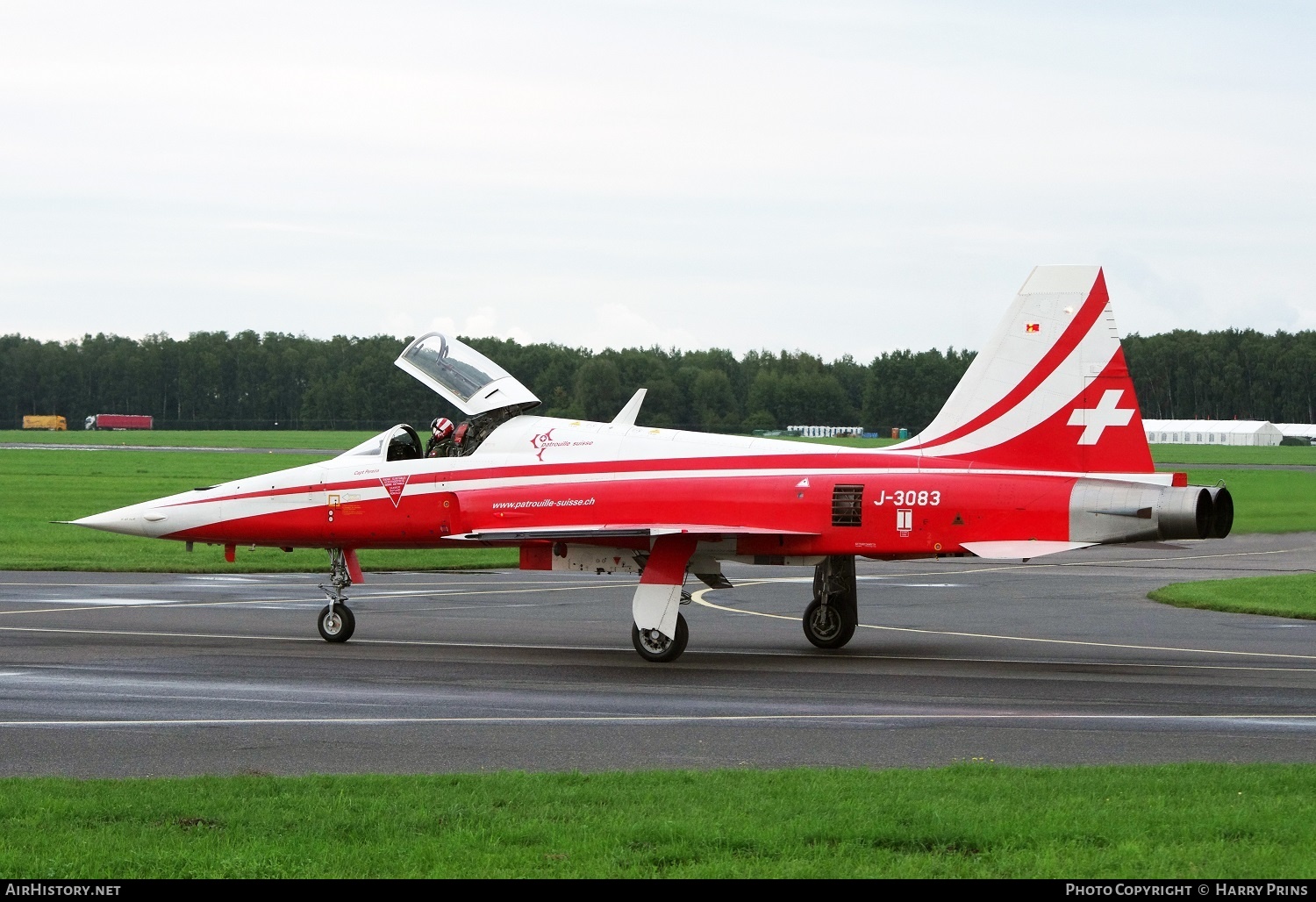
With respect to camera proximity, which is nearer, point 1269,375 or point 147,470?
point 147,470

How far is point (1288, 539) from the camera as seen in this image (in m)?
40.7

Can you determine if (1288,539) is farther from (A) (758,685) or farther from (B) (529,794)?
(B) (529,794)

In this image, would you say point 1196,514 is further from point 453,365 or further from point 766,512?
point 453,365

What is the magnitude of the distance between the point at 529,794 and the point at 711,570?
8965 millimetres

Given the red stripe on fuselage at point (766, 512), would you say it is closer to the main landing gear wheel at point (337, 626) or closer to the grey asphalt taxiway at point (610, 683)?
the main landing gear wheel at point (337, 626)

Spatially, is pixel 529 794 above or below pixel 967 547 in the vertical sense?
below

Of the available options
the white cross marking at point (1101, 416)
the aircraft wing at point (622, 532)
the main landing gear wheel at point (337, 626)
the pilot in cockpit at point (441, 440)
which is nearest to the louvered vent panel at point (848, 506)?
the aircraft wing at point (622, 532)

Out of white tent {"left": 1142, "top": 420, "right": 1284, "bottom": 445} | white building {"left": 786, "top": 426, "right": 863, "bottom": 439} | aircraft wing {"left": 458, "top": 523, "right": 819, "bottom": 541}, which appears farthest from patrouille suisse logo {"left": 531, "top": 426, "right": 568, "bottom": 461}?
white tent {"left": 1142, "top": 420, "right": 1284, "bottom": 445}

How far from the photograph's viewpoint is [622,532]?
17.3 meters

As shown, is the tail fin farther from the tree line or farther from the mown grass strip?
the tree line

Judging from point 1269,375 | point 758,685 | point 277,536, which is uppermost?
point 1269,375

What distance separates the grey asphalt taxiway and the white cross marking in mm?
1455

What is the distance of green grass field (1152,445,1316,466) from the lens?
93.9 metres
